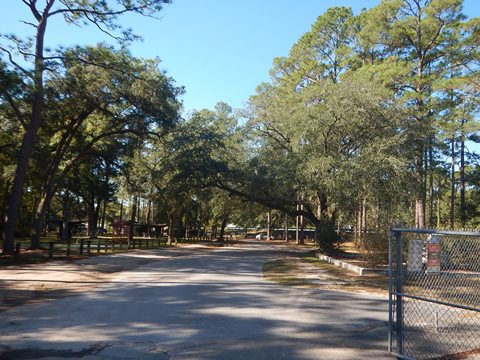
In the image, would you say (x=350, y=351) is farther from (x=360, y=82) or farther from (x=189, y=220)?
(x=189, y=220)

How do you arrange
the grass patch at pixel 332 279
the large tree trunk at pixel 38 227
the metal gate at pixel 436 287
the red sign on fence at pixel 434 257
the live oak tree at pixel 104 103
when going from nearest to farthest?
1. the metal gate at pixel 436 287
2. the red sign on fence at pixel 434 257
3. the grass patch at pixel 332 279
4. the live oak tree at pixel 104 103
5. the large tree trunk at pixel 38 227

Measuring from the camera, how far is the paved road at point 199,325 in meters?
6.30

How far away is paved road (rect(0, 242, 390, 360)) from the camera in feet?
20.7

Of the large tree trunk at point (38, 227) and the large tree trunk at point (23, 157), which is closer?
the large tree trunk at point (23, 157)

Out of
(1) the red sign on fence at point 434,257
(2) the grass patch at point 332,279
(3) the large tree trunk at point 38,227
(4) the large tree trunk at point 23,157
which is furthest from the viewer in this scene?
(3) the large tree trunk at point 38,227

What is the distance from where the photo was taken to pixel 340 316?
29.1ft

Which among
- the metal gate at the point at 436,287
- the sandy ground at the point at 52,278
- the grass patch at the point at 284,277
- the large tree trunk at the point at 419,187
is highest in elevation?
the large tree trunk at the point at 419,187

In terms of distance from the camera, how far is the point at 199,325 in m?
7.93

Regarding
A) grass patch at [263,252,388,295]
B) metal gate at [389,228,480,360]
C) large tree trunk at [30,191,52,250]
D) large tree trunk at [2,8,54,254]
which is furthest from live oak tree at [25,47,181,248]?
metal gate at [389,228,480,360]

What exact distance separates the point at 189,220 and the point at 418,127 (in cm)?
4988

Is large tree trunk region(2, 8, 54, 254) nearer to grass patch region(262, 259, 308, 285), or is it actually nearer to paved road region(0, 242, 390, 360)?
paved road region(0, 242, 390, 360)

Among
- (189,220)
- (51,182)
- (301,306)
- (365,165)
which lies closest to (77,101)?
(51,182)

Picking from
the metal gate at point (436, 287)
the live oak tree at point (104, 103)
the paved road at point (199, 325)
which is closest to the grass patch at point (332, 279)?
the paved road at point (199, 325)

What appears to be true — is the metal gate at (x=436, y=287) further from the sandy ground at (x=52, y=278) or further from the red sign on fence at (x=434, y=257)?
the sandy ground at (x=52, y=278)
